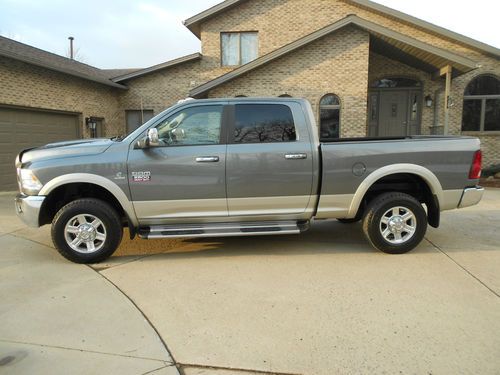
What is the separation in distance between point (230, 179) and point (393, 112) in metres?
12.4

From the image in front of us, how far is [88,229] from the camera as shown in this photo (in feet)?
15.3

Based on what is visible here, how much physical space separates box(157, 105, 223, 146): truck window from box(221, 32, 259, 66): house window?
509 inches

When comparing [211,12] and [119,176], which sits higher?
[211,12]

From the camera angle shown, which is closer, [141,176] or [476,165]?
[141,176]

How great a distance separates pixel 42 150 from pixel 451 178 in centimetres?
520

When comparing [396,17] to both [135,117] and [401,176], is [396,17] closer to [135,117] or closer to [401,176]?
[135,117]

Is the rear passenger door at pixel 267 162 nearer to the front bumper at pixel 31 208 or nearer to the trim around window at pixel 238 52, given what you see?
the front bumper at pixel 31 208

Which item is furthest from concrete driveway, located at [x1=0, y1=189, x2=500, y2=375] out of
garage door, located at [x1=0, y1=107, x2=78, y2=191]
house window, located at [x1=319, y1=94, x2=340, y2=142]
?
house window, located at [x1=319, y1=94, x2=340, y2=142]

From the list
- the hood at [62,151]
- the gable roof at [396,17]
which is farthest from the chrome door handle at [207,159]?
the gable roof at [396,17]

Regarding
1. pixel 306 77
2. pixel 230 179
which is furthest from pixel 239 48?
pixel 230 179

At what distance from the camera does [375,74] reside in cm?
1490

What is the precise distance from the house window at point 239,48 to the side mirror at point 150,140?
13.4 m

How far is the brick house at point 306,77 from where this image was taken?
40.0 ft

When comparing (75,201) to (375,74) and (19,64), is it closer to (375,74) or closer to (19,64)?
(19,64)
